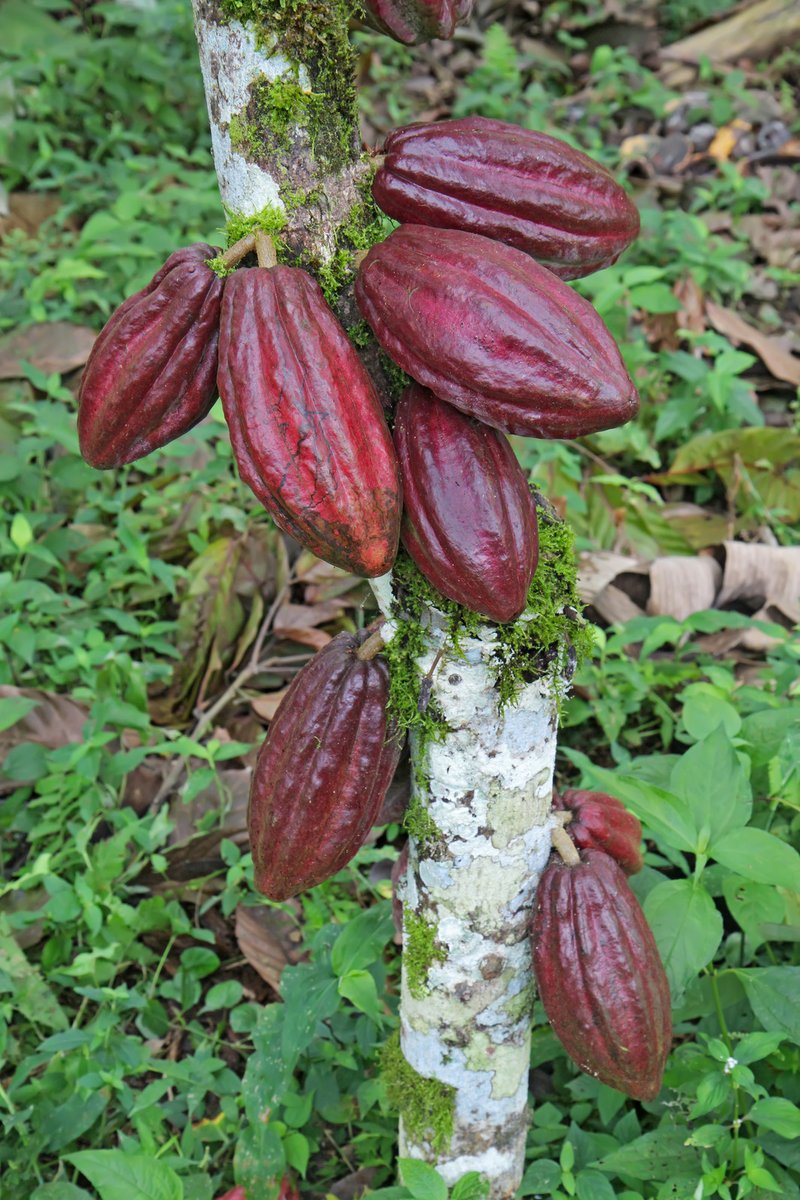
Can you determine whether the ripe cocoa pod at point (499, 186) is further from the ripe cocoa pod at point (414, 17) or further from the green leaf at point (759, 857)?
the green leaf at point (759, 857)

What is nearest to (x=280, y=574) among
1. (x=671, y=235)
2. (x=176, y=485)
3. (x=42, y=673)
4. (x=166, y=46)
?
(x=176, y=485)

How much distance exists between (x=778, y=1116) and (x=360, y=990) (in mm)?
599

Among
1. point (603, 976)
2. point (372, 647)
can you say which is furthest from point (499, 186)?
point (603, 976)

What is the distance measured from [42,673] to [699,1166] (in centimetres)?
180

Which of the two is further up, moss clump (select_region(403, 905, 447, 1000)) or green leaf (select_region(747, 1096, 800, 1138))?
moss clump (select_region(403, 905, 447, 1000))

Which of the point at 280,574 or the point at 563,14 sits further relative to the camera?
the point at 563,14

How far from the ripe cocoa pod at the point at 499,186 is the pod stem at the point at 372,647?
0.47 metres

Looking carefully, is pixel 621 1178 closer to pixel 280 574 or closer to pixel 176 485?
pixel 280 574

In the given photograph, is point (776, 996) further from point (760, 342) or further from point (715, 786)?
point (760, 342)

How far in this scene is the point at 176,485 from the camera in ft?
9.83

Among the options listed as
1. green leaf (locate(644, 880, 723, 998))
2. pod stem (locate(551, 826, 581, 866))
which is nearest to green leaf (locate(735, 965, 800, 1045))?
green leaf (locate(644, 880, 723, 998))

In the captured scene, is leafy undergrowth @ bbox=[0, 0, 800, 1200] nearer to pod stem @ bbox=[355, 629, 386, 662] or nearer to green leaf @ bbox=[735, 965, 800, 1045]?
green leaf @ bbox=[735, 965, 800, 1045]

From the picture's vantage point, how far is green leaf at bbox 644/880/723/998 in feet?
4.73

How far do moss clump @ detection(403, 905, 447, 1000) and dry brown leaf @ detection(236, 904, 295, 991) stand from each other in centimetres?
71
